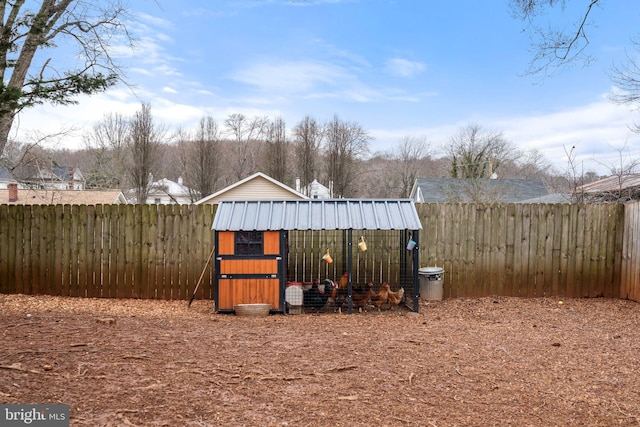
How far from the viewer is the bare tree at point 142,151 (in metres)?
30.7

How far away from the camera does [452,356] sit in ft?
14.9

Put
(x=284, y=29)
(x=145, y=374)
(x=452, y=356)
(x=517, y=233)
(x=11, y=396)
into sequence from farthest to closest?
(x=284, y=29) → (x=517, y=233) → (x=452, y=356) → (x=145, y=374) → (x=11, y=396)

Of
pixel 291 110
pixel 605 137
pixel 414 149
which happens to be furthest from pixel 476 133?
pixel 605 137

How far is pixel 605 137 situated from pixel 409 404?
38.3 ft

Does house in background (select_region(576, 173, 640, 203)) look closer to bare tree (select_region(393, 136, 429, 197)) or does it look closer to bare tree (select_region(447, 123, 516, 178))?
bare tree (select_region(447, 123, 516, 178))

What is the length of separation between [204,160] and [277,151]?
5.81m

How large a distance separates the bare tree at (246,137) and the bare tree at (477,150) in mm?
16925

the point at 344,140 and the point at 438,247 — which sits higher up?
the point at 344,140

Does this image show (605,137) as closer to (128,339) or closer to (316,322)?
(316,322)

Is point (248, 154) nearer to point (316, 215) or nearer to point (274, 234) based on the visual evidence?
point (316, 215)

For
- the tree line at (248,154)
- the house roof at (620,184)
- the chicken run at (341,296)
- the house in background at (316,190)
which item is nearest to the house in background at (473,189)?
the tree line at (248,154)


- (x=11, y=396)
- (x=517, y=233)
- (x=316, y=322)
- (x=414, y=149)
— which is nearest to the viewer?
(x=11, y=396)

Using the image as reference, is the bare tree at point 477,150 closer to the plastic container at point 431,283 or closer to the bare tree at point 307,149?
the bare tree at point 307,149

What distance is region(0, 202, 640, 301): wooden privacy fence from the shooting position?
8156mm
